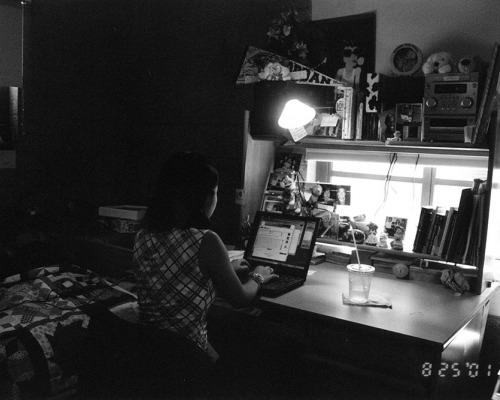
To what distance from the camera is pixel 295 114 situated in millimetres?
2613

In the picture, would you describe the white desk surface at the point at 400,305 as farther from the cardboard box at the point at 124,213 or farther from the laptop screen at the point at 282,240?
the cardboard box at the point at 124,213

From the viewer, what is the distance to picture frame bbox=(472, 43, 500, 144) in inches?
87.0

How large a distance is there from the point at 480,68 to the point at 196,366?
1.90 metres

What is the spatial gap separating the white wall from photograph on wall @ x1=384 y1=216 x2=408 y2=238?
81 cm

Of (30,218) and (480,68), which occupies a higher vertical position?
(480,68)

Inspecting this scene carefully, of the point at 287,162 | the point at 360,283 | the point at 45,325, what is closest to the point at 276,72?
the point at 287,162

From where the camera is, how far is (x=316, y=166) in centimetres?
310

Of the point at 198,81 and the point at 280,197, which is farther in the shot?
the point at 198,81

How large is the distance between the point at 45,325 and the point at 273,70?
5.87ft

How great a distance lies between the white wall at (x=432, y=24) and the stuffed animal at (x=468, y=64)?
0.62 ft

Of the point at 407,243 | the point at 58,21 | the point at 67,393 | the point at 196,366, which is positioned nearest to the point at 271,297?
the point at 196,366


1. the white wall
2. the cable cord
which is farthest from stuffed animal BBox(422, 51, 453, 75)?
the cable cord

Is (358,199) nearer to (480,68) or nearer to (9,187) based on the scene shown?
(480,68)

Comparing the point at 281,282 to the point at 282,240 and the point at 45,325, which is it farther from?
the point at 45,325
